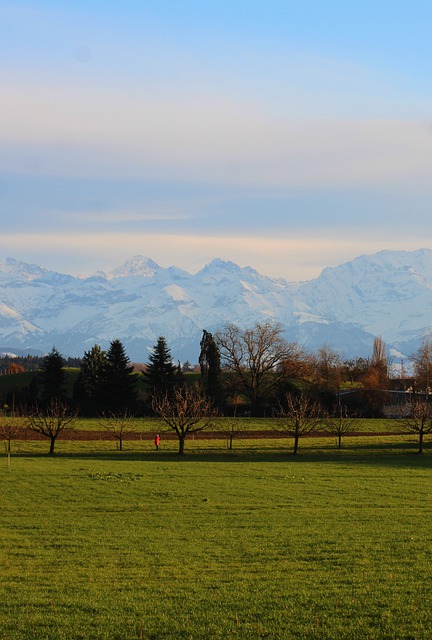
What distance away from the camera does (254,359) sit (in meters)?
119

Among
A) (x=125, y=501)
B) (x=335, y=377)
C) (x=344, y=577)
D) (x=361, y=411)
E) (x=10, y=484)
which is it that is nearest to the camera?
(x=344, y=577)

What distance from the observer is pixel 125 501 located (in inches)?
1348

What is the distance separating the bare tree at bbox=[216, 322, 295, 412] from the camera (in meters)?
118

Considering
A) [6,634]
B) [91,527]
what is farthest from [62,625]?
[91,527]

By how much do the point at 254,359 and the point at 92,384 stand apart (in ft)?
83.4

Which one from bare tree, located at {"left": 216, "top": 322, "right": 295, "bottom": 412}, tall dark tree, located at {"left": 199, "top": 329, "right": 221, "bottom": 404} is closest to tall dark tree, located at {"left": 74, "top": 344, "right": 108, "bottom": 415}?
tall dark tree, located at {"left": 199, "top": 329, "right": 221, "bottom": 404}

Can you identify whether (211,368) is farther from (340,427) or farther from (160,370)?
(340,427)

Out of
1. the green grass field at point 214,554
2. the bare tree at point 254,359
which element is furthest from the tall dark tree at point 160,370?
the green grass field at point 214,554

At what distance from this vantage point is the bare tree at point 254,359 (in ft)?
387

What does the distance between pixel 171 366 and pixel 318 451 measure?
4941cm

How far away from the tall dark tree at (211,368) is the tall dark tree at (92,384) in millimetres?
15232

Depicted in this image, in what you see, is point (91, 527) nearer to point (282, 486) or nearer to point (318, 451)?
point (282, 486)

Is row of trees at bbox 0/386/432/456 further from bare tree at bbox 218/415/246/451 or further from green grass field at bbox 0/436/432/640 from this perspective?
green grass field at bbox 0/436/432/640

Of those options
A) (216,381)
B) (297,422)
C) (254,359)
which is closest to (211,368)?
(216,381)
